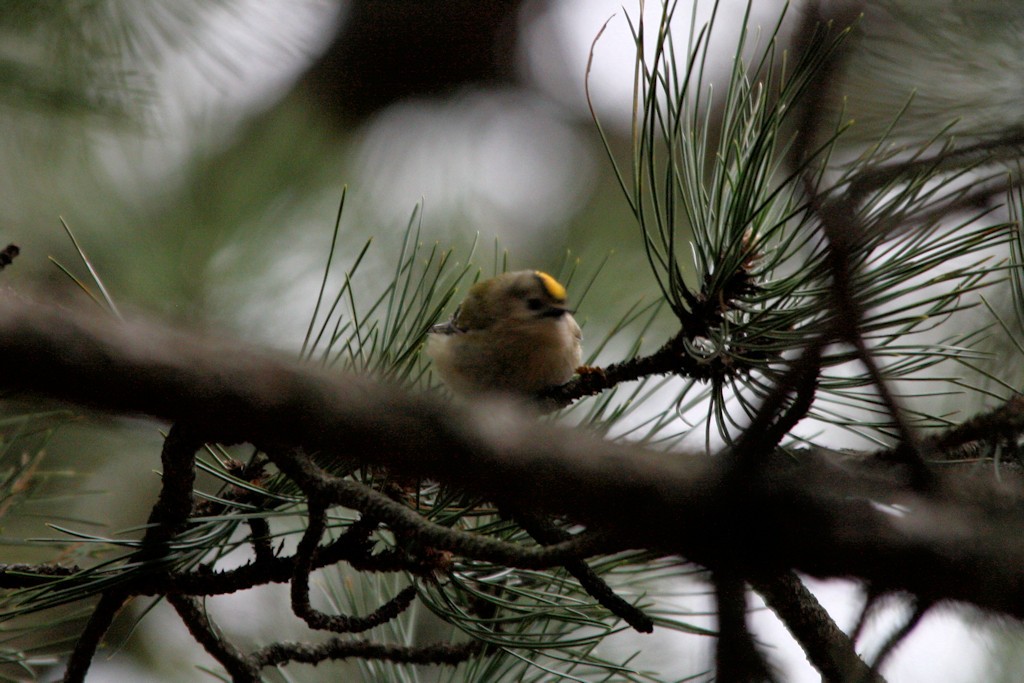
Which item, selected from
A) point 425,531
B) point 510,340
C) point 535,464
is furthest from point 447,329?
point 535,464

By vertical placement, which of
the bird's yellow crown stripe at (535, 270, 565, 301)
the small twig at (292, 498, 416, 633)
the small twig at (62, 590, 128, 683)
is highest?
the bird's yellow crown stripe at (535, 270, 565, 301)

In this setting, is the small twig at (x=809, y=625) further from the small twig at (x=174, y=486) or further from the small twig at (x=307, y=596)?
the small twig at (x=174, y=486)

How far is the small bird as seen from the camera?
70.4 inches

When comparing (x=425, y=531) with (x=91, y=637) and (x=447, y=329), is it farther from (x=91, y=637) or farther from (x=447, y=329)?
(x=447, y=329)

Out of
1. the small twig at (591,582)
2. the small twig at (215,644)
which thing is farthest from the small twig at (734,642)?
the small twig at (215,644)

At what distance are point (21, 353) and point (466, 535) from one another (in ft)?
1.55

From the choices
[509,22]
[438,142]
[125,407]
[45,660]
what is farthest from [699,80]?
[509,22]

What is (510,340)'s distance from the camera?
186 cm

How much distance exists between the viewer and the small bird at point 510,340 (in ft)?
5.87

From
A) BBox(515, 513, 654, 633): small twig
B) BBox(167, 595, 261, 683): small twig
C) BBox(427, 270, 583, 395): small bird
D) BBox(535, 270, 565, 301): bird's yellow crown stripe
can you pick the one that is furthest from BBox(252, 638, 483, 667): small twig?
BBox(535, 270, 565, 301): bird's yellow crown stripe

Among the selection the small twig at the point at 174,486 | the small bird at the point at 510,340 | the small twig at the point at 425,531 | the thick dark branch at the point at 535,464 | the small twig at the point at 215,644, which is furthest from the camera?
the small bird at the point at 510,340

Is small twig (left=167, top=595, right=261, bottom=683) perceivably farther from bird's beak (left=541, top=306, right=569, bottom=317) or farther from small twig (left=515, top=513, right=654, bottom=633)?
bird's beak (left=541, top=306, right=569, bottom=317)

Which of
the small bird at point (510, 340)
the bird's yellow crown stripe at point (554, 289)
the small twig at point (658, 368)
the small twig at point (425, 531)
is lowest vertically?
the small twig at point (425, 531)

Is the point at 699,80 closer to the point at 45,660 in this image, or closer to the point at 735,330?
the point at 735,330
